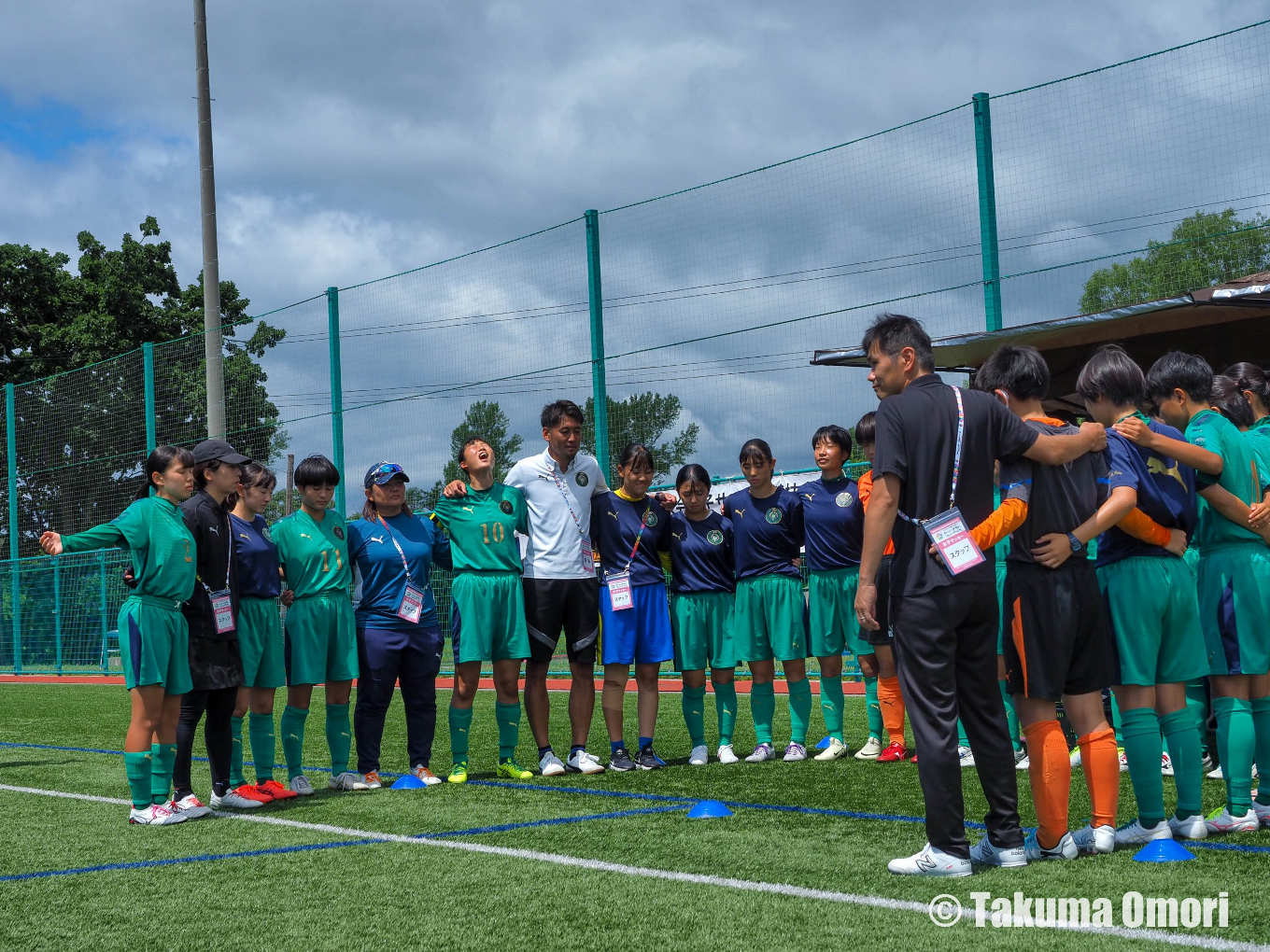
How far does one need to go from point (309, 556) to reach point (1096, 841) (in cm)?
440

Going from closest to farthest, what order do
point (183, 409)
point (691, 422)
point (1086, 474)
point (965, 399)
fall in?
point (965, 399) < point (1086, 474) < point (691, 422) < point (183, 409)

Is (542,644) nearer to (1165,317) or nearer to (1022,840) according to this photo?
(1022,840)

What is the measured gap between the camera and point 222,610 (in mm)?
6254

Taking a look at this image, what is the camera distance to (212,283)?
16391 mm

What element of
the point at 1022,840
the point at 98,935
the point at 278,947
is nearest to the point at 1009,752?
the point at 1022,840

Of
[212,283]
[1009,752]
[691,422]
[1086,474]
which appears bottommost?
[1009,752]

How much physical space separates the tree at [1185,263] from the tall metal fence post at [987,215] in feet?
2.20

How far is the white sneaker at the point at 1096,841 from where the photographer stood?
434 centimetres

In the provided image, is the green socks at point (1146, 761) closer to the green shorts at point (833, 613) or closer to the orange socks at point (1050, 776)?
the orange socks at point (1050, 776)

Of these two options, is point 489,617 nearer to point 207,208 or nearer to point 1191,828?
point 1191,828

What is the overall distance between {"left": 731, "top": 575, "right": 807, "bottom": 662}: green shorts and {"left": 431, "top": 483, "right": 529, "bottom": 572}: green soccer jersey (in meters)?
1.49

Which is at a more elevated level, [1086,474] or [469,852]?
[1086,474]

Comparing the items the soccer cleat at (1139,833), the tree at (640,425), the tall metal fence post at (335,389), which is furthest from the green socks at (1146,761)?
the tall metal fence post at (335,389)

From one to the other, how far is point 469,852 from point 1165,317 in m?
6.19
